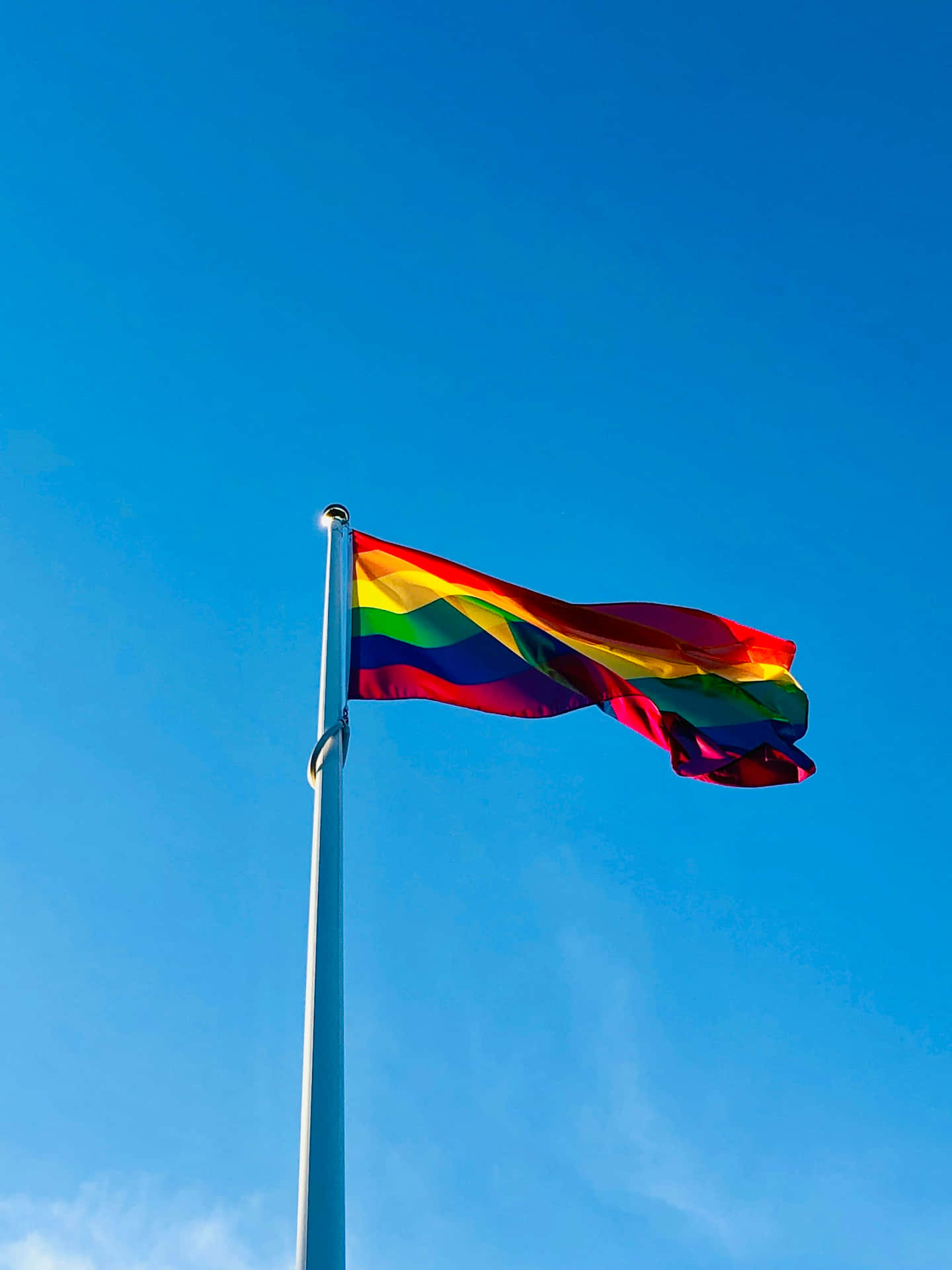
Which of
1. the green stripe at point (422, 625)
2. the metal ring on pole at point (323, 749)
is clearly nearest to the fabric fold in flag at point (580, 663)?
the green stripe at point (422, 625)

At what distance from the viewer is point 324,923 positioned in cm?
737

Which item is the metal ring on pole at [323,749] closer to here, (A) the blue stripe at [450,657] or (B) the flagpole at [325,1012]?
(B) the flagpole at [325,1012]

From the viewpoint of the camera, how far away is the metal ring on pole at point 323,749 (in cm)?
863

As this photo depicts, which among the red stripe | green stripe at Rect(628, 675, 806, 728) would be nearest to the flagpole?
the red stripe

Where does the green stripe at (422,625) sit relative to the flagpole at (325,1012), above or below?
above

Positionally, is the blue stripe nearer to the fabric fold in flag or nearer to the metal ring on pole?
the fabric fold in flag

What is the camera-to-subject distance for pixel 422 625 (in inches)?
490

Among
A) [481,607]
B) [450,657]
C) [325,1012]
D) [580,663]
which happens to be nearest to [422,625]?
Answer: [450,657]

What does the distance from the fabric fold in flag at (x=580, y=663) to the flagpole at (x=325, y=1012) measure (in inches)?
80.4

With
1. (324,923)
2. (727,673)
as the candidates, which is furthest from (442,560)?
(324,923)

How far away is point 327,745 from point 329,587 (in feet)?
8.08

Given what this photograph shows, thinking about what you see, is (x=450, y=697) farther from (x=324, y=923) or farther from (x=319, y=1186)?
(x=319, y=1186)

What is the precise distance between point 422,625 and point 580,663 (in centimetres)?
200

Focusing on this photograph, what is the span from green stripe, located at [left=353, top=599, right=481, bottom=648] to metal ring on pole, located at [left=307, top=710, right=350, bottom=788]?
276 centimetres
